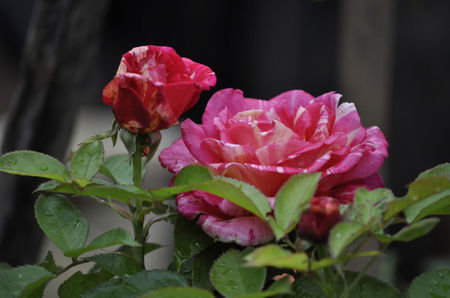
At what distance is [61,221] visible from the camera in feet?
1.66

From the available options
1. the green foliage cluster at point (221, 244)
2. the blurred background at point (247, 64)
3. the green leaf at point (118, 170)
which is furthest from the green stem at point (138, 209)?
the blurred background at point (247, 64)

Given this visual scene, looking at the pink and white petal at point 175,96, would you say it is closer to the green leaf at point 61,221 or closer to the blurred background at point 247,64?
the green leaf at point 61,221

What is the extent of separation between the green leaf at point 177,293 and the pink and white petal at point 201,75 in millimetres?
166

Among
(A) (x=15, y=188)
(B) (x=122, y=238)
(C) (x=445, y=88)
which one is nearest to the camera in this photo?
(B) (x=122, y=238)

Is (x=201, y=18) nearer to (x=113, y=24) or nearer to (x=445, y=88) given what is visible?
(x=113, y=24)

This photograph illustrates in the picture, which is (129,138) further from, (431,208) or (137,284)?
(431,208)

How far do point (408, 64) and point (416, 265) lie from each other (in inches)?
40.8

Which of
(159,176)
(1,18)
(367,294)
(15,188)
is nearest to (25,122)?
(15,188)

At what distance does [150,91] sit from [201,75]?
0.05 meters

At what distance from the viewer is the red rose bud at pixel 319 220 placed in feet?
1.22

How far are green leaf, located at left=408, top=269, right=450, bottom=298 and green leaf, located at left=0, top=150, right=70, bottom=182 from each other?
0.29 meters

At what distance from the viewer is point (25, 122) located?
1028 mm

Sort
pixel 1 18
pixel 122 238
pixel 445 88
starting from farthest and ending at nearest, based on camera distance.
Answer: pixel 1 18, pixel 445 88, pixel 122 238

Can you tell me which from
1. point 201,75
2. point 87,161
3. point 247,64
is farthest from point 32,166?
point 247,64
